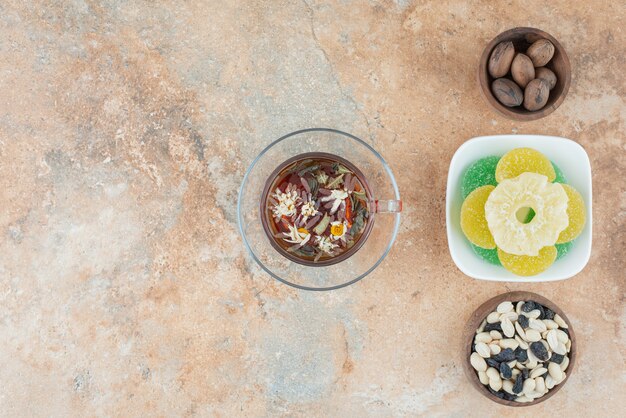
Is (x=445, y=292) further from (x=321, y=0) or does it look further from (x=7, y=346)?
(x=7, y=346)

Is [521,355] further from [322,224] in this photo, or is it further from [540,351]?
[322,224]

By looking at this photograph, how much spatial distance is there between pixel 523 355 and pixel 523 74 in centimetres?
62

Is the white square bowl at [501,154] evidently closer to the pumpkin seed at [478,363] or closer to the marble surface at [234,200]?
the marble surface at [234,200]

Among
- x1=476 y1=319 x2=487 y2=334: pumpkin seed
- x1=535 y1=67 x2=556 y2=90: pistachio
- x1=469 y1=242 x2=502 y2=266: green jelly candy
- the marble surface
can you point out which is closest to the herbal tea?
the marble surface

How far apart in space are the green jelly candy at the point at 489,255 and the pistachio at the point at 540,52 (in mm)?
428

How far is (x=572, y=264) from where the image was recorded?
115 centimetres


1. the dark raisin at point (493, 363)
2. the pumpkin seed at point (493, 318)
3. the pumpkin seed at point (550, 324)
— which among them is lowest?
the dark raisin at point (493, 363)

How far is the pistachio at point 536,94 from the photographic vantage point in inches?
46.5

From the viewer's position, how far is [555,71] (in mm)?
1231

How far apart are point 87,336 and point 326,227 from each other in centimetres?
64

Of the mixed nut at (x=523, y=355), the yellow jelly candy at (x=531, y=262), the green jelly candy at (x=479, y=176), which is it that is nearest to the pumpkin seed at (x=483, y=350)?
the mixed nut at (x=523, y=355)

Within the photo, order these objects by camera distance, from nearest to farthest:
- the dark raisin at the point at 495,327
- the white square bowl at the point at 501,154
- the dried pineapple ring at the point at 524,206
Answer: the dried pineapple ring at the point at 524,206 < the white square bowl at the point at 501,154 < the dark raisin at the point at 495,327

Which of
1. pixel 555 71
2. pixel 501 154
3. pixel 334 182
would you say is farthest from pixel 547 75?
pixel 334 182

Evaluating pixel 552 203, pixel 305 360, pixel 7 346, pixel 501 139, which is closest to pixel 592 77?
pixel 501 139
